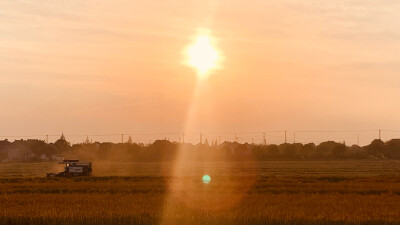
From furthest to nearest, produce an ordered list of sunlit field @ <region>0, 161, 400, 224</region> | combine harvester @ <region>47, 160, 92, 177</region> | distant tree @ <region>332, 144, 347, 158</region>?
distant tree @ <region>332, 144, 347, 158</region>, combine harvester @ <region>47, 160, 92, 177</region>, sunlit field @ <region>0, 161, 400, 224</region>

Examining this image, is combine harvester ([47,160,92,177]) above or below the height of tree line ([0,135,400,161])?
below

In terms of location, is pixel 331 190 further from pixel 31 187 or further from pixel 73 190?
pixel 31 187

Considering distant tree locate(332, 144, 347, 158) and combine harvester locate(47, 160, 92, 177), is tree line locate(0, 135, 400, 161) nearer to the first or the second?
distant tree locate(332, 144, 347, 158)

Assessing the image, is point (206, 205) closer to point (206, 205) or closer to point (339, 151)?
point (206, 205)

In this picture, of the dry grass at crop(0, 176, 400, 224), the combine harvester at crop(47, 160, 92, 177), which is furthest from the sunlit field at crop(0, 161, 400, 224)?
the combine harvester at crop(47, 160, 92, 177)

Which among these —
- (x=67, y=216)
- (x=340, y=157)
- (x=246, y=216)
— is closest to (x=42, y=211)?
(x=67, y=216)

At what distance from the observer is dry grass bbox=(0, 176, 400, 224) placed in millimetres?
22453

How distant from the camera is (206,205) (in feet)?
96.3

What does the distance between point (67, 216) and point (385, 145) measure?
599 feet

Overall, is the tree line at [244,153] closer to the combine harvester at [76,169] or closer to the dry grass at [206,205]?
the combine harvester at [76,169]

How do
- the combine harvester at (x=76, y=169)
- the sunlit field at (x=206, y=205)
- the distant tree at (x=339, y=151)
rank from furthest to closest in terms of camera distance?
the distant tree at (x=339, y=151), the combine harvester at (x=76, y=169), the sunlit field at (x=206, y=205)

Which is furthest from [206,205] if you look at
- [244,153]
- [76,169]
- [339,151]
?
[244,153]

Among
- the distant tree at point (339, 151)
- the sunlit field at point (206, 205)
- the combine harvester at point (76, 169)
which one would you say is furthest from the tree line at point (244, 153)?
the sunlit field at point (206, 205)

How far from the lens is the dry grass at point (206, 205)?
73.7 feet
